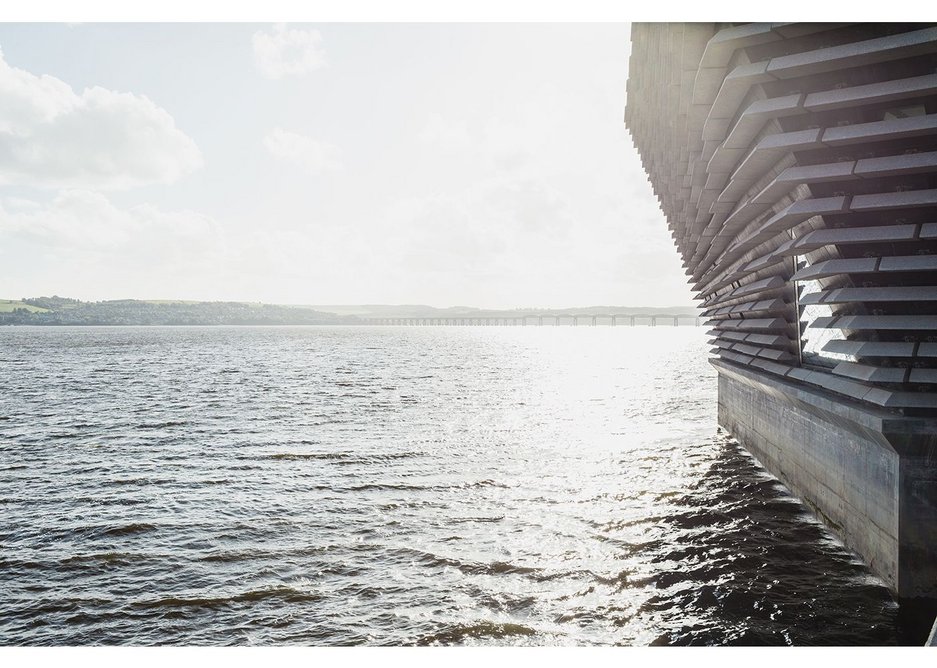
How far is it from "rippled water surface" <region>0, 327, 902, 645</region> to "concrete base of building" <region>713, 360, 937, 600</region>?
0.52m

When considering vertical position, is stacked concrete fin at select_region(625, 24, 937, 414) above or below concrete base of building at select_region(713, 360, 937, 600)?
above

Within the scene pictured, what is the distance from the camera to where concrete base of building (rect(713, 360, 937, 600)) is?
937cm

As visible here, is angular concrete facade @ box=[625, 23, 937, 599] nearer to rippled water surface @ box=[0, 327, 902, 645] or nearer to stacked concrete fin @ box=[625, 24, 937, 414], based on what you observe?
stacked concrete fin @ box=[625, 24, 937, 414]

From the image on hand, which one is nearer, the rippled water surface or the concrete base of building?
the concrete base of building

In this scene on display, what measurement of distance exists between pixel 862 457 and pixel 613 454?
1160cm

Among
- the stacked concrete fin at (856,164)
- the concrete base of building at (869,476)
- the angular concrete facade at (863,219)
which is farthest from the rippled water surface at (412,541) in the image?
the stacked concrete fin at (856,164)

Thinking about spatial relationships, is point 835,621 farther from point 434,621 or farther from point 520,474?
point 520,474

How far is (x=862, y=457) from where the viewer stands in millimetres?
10992

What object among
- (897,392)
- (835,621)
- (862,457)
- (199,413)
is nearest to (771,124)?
(897,392)

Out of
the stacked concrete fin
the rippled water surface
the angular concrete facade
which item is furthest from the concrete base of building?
the rippled water surface

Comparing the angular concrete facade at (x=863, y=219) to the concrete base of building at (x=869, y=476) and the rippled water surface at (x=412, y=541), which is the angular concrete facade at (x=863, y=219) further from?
the rippled water surface at (x=412, y=541)

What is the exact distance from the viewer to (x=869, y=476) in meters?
10.7

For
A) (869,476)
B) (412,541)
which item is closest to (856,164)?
(869,476)
